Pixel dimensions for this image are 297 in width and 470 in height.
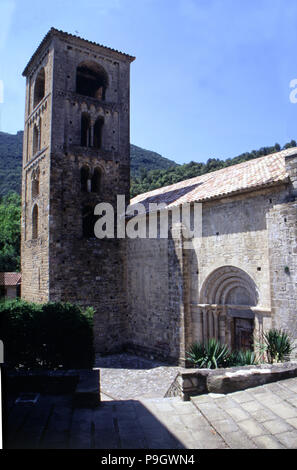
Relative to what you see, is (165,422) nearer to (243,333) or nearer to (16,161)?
(243,333)

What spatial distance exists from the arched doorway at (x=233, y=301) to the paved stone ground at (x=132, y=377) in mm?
2438

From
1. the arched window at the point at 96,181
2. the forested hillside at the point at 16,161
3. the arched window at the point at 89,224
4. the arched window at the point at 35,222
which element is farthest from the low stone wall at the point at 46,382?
the forested hillside at the point at 16,161

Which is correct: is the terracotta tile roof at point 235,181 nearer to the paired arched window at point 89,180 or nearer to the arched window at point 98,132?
the paired arched window at point 89,180

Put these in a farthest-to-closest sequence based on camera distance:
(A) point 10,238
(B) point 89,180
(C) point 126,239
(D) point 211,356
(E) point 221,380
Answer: (A) point 10,238 → (C) point 126,239 → (B) point 89,180 → (D) point 211,356 → (E) point 221,380

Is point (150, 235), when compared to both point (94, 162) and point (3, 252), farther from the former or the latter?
point (3, 252)

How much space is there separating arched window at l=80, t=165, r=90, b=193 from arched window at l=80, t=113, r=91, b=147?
1178mm

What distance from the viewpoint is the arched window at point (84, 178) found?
51.8 ft

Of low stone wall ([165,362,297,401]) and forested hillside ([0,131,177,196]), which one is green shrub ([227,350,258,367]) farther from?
forested hillside ([0,131,177,196])

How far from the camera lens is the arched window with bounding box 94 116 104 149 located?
652 inches

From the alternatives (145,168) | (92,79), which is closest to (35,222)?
(92,79)

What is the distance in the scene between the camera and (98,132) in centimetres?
1680

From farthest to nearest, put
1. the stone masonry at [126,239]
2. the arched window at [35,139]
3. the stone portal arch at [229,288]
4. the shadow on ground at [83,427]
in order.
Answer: the arched window at [35,139], the stone portal arch at [229,288], the stone masonry at [126,239], the shadow on ground at [83,427]

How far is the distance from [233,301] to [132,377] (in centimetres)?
435

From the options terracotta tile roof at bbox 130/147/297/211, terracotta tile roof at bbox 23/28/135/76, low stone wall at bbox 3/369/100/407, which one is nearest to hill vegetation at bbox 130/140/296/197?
terracotta tile roof at bbox 23/28/135/76
